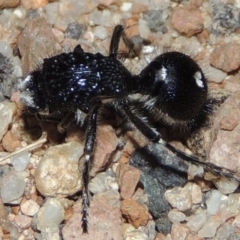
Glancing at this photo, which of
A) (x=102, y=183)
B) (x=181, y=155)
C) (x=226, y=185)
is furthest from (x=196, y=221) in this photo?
(x=102, y=183)

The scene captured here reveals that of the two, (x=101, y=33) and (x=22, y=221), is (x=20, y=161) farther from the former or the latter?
(x=101, y=33)

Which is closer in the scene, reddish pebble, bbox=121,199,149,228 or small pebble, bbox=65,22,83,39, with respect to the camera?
reddish pebble, bbox=121,199,149,228

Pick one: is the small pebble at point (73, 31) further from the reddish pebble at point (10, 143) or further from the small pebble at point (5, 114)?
the reddish pebble at point (10, 143)

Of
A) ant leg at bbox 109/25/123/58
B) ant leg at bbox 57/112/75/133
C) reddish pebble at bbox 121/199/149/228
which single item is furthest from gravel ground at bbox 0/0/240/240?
ant leg at bbox 109/25/123/58

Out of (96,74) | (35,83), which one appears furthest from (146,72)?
(35,83)

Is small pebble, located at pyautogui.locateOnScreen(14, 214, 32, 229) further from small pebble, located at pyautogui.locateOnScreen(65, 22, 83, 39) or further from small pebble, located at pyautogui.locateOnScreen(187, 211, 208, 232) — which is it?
small pebble, located at pyautogui.locateOnScreen(65, 22, 83, 39)

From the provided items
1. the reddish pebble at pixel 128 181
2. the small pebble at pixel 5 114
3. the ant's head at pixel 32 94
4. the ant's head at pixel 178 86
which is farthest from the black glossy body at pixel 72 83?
the reddish pebble at pixel 128 181
